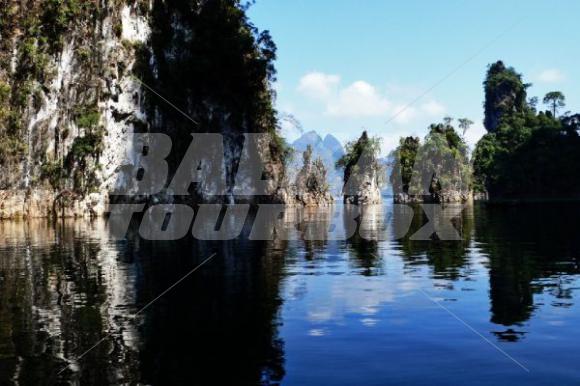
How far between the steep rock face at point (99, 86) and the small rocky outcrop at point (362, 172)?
A: 2615 inches

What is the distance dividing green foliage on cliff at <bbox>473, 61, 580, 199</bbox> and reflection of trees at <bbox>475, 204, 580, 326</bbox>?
96272mm

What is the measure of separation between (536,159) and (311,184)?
51.8 m

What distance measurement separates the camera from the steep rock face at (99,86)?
235 feet

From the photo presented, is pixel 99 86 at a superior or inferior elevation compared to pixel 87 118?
superior

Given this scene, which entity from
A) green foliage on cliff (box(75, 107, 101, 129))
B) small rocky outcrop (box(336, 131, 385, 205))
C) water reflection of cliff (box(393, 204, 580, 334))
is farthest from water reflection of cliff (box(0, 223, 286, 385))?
small rocky outcrop (box(336, 131, 385, 205))

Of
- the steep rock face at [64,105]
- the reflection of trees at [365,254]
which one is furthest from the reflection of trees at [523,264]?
the steep rock face at [64,105]

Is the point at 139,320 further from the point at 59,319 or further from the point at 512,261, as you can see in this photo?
the point at 512,261

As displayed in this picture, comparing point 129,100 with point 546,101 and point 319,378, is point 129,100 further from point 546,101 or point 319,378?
point 546,101

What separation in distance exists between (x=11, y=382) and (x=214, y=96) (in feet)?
272

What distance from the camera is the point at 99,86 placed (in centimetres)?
7688

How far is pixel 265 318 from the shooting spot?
14633mm

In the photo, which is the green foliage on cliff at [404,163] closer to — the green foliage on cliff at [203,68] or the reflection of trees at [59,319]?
the green foliage on cliff at [203,68]

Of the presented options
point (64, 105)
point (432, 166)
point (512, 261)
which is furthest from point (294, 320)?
point (432, 166)

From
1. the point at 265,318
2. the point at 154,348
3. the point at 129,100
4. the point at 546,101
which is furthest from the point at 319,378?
the point at 546,101
